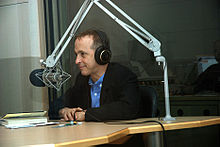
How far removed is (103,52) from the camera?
168 cm

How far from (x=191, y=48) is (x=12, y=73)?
44.2 inches

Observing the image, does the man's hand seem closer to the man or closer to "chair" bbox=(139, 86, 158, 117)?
the man

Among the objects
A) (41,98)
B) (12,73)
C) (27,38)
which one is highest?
(27,38)

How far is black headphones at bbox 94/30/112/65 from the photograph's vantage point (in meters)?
1.68

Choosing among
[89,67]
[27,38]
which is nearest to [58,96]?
[89,67]

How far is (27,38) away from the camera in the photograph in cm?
204

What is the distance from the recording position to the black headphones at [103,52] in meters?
1.68

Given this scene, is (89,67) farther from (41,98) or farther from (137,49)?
(41,98)

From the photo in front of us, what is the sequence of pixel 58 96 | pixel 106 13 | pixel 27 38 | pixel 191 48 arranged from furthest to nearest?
pixel 27 38
pixel 58 96
pixel 106 13
pixel 191 48

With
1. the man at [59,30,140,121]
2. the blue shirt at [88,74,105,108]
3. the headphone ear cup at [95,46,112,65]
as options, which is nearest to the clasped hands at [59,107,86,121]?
the man at [59,30,140,121]

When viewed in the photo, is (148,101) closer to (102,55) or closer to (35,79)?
(102,55)

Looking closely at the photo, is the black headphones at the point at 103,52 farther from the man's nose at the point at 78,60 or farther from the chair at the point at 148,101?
the chair at the point at 148,101

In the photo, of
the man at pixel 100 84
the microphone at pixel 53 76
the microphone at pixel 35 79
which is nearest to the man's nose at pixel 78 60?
the man at pixel 100 84

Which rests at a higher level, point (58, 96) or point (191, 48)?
point (191, 48)
